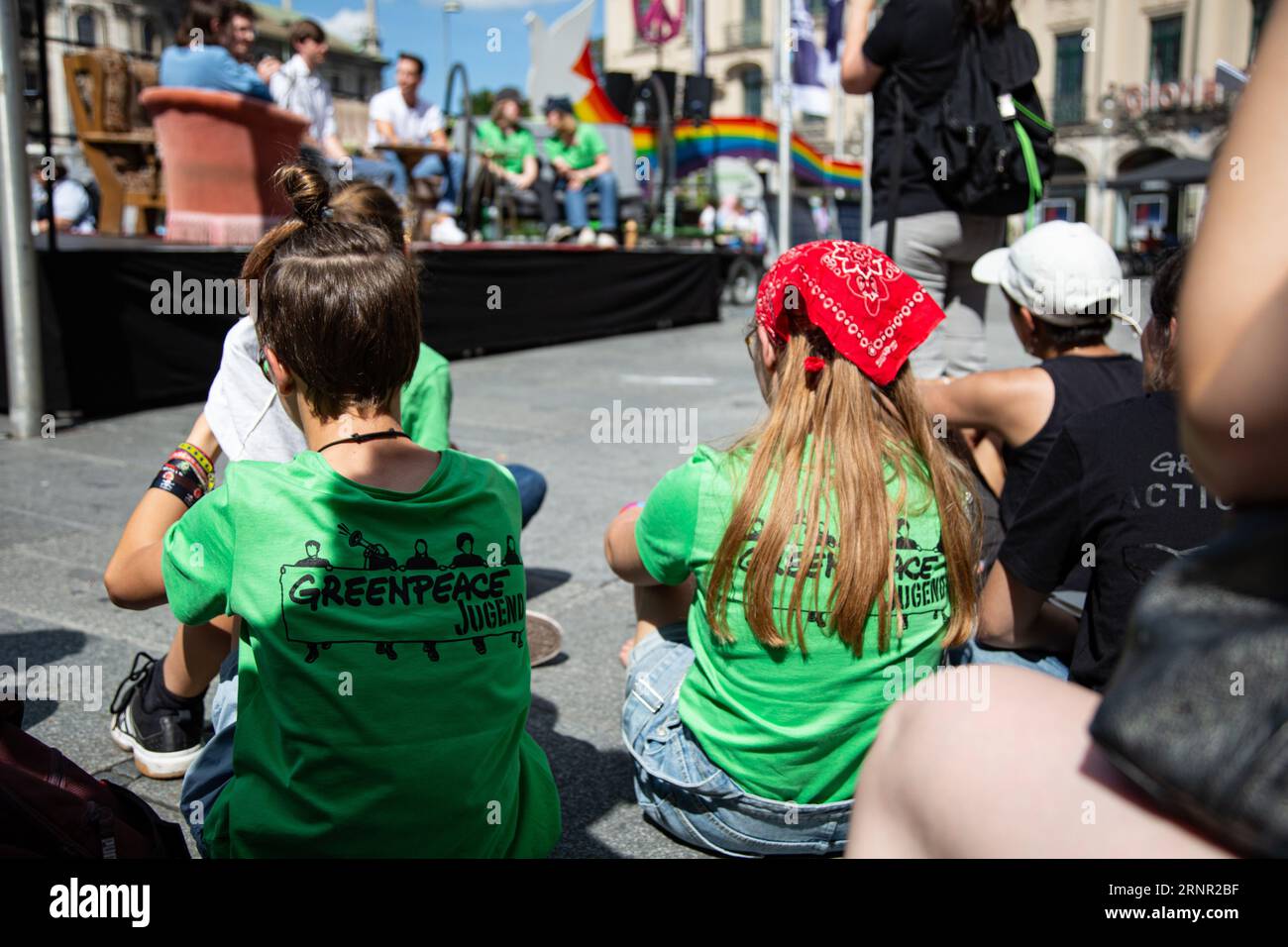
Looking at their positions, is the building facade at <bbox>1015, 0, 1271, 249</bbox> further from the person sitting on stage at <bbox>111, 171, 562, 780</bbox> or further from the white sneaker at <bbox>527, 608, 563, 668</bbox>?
the person sitting on stage at <bbox>111, 171, 562, 780</bbox>

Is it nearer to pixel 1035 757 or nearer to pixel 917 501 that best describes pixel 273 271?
pixel 917 501

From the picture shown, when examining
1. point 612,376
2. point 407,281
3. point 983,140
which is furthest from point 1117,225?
point 407,281

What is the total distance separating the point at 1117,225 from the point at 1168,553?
4391cm

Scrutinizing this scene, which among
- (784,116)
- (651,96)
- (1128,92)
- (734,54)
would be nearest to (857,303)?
(784,116)

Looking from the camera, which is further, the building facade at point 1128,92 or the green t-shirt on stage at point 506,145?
the building facade at point 1128,92

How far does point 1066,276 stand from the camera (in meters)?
3.00

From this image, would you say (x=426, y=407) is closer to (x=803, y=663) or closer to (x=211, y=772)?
(x=211, y=772)

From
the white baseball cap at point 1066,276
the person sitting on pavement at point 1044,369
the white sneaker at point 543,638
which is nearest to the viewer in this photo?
the person sitting on pavement at point 1044,369

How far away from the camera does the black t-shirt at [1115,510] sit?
80.9 inches

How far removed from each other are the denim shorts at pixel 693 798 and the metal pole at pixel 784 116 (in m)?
12.7

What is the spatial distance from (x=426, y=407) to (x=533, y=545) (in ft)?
4.29

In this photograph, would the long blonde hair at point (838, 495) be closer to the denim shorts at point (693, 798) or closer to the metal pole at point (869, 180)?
the denim shorts at point (693, 798)

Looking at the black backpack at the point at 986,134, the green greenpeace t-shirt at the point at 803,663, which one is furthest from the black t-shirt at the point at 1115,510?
the black backpack at the point at 986,134

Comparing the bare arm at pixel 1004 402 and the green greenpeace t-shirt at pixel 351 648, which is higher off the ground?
the bare arm at pixel 1004 402
